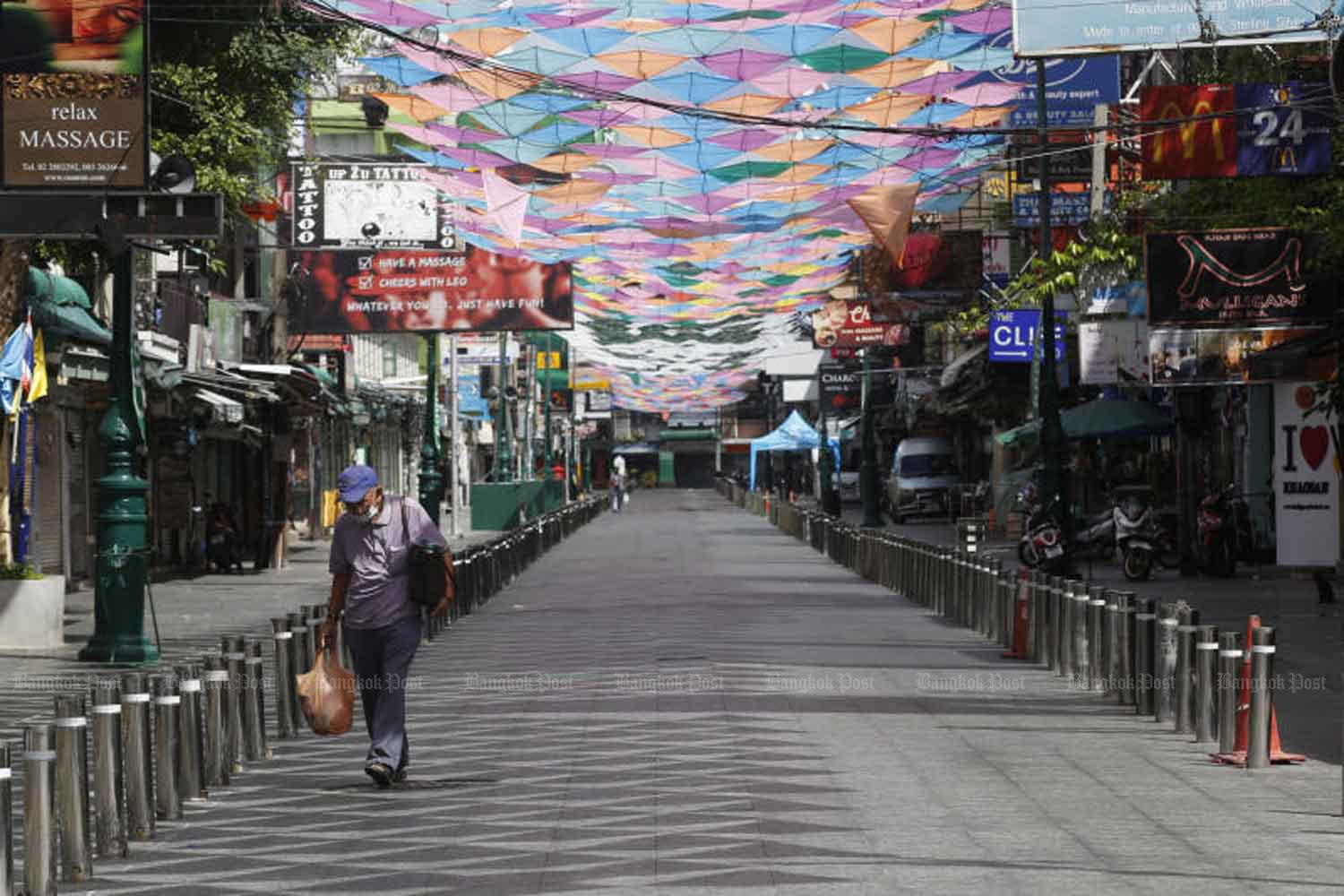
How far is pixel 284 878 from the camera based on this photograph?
9.27 metres

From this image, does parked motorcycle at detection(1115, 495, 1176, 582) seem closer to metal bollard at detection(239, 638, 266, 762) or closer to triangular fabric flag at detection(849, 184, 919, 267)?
triangular fabric flag at detection(849, 184, 919, 267)

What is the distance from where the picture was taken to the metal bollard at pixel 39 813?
865 centimetres

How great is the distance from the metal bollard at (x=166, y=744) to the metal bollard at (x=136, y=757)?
0.30 metres

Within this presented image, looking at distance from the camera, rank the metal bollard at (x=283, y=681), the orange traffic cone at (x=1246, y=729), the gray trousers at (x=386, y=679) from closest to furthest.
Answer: the gray trousers at (x=386, y=679) → the orange traffic cone at (x=1246, y=729) → the metal bollard at (x=283, y=681)

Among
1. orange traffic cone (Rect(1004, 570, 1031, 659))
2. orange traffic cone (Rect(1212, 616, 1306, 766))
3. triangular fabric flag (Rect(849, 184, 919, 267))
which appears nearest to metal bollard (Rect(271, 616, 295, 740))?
orange traffic cone (Rect(1212, 616, 1306, 766))

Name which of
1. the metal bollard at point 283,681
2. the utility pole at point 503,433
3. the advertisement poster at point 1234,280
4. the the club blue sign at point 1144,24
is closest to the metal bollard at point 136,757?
the metal bollard at point 283,681

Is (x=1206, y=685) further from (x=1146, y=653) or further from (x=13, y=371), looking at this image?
(x=13, y=371)

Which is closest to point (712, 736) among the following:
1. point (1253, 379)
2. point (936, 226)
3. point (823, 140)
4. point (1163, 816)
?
point (1163, 816)

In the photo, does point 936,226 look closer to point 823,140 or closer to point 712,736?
point 823,140

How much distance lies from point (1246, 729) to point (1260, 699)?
12.4 inches

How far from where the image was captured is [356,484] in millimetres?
12156

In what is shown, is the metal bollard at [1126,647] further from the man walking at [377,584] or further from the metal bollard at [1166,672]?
the man walking at [377,584]

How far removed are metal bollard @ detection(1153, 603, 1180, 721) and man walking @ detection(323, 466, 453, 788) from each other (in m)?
5.15

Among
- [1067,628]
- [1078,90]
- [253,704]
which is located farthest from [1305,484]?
[253,704]
